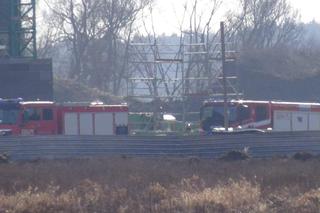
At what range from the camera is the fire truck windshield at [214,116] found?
46.3 metres

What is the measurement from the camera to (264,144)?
2966cm

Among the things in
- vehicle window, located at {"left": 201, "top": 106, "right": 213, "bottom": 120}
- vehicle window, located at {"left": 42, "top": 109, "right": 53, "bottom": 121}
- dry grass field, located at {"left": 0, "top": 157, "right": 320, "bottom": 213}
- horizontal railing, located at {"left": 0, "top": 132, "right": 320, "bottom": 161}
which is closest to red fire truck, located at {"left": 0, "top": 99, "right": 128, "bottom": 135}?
vehicle window, located at {"left": 42, "top": 109, "right": 53, "bottom": 121}

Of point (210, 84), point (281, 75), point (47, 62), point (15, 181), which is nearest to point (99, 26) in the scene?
point (281, 75)

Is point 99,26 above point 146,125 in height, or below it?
above

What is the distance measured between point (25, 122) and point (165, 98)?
62.0ft

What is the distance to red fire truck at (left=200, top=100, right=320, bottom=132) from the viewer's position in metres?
46.3

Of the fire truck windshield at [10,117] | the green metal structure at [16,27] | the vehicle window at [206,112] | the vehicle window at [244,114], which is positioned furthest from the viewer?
the green metal structure at [16,27]

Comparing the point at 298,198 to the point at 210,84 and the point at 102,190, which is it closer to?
the point at 102,190

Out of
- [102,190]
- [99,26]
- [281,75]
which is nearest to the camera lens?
[102,190]

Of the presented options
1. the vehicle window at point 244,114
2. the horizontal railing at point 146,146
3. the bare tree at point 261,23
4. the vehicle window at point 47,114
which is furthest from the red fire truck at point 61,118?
the bare tree at point 261,23

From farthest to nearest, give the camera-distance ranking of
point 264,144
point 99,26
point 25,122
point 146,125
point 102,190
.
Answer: point 99,26
point 146,125
point 25,122
point 264,144
point 102,190

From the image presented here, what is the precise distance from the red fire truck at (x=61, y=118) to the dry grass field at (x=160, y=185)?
15.9m

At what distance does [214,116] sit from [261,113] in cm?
223

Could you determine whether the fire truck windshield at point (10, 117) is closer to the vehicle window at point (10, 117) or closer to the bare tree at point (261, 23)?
the vehicle window at point (10, 117)
